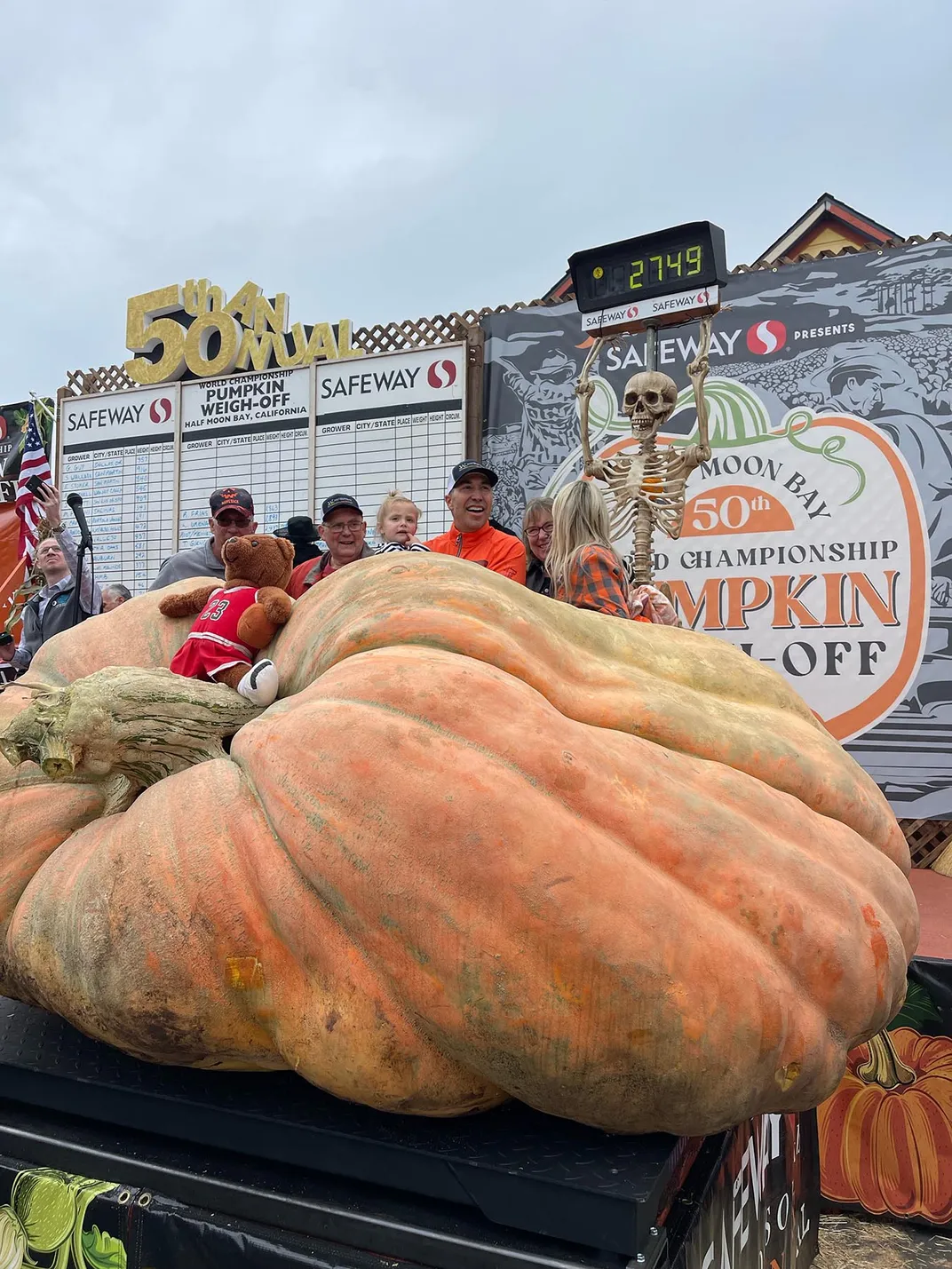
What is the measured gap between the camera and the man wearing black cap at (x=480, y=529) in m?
3.94

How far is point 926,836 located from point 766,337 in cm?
296

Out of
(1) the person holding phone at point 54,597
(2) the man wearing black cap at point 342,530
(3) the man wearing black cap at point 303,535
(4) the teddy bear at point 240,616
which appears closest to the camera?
(4) the teddy bear at point 240,616

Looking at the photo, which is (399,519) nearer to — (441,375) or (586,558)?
(586,558)

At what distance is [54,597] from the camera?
4.74 meters

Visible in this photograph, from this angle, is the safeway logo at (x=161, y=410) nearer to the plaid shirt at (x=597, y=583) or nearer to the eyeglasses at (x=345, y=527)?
the eyeglasses at (x=345, y=527)

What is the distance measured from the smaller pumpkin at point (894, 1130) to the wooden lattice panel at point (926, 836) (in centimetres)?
260

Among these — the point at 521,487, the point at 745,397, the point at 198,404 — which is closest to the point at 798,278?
the point at 745,397

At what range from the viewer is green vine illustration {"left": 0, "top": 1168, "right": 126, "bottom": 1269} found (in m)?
1.22

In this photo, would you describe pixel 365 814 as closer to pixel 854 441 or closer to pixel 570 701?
pixel 570 701

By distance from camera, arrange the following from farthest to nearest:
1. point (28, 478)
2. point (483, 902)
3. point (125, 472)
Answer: point (125, 472) < point (28, 478) < point (483, 902)

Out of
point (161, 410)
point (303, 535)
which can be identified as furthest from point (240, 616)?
point (161, 410)

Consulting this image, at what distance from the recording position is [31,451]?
632 centimetres

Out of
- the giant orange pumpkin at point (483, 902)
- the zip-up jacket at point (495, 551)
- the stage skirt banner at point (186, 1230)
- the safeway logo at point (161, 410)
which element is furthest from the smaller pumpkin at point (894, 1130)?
the safeway logo at point (161, 410)

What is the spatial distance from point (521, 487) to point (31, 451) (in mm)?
3464
